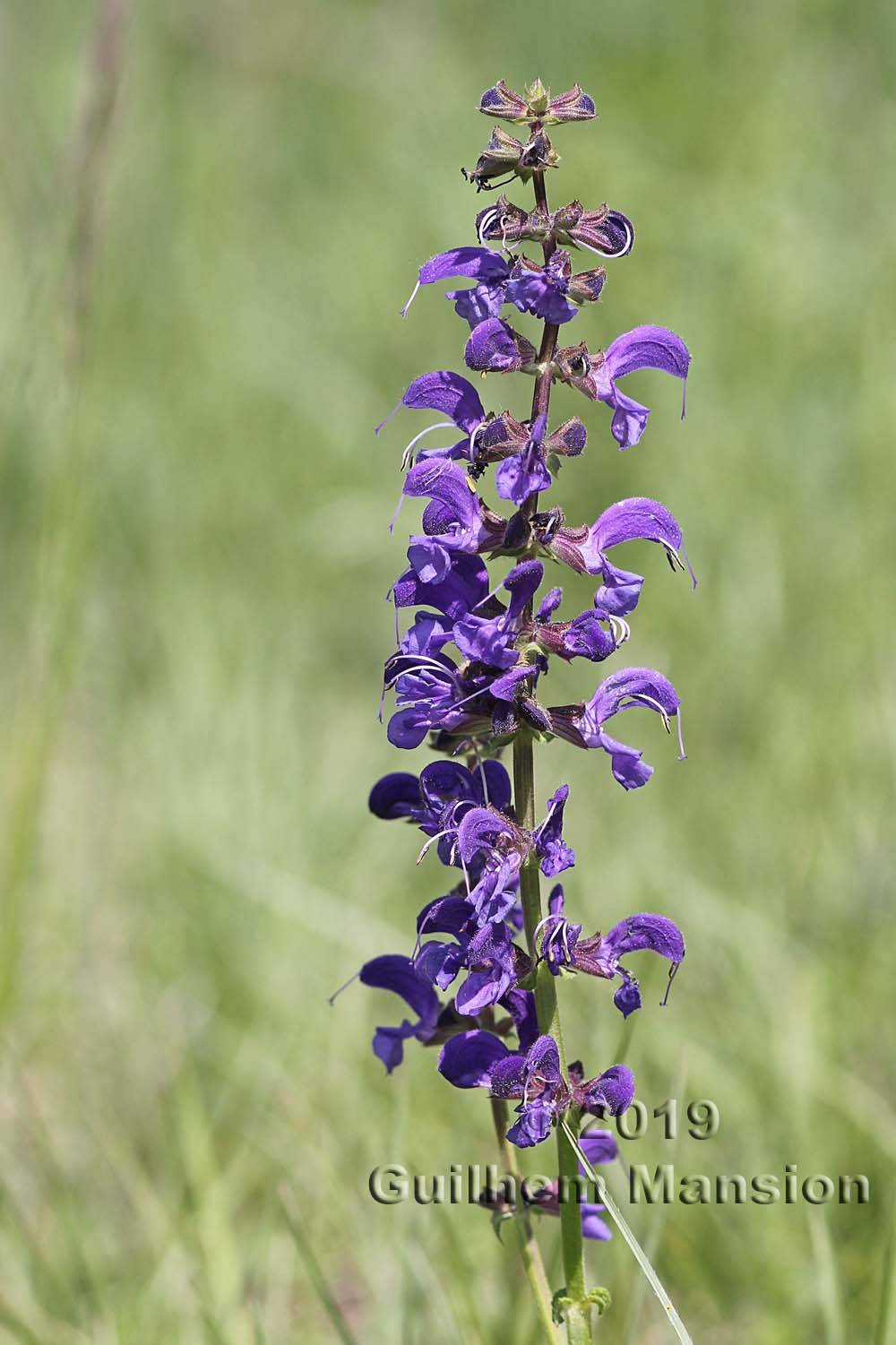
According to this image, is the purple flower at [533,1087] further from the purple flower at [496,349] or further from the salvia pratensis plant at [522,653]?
the purple flower at [496,349]

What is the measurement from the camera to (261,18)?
10.6 m

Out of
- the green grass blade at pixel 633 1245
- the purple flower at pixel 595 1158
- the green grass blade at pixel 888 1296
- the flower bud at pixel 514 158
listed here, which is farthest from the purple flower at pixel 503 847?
the flower bud at pixel 514 158

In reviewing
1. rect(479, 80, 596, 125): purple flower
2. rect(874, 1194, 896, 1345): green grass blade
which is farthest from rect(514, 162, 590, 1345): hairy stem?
rect(874, 1194, 896, 1345): green grass blade

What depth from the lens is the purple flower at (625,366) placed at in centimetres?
158

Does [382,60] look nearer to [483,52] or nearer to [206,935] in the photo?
[483,52]

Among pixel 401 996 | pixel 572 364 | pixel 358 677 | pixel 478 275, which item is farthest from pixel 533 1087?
pixel 358 677

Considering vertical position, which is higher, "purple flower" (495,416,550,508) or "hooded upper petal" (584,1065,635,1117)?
"purple flower" (495,416,550,508)

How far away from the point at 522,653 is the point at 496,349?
1.16ft

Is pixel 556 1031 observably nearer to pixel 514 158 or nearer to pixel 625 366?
pixel 625 366

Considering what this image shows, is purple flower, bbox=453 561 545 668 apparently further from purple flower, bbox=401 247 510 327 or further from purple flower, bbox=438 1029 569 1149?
purple flower, bbox=438 1029 569 1149

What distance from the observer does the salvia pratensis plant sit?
152 cm

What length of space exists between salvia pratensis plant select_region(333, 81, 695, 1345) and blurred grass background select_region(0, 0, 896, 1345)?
38 centimetres

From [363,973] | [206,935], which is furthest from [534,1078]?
[206,935]

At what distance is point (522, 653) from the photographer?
61.4 inches
